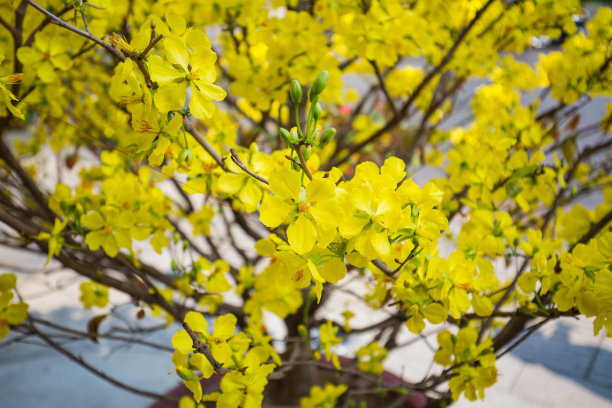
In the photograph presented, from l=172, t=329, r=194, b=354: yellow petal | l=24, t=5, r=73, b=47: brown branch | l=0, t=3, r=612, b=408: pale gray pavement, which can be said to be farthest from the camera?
l=0, t=3, r=612, b=408: pale gray pavement

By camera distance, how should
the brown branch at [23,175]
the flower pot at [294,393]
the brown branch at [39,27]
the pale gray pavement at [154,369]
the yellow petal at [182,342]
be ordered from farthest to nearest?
the pale gray pavement at [154,369], the flower pot at [294,393], the brown branch at [23,175], the brown branch at [39,27], the yellow petal at [182,342]

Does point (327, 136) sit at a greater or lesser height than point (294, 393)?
greater

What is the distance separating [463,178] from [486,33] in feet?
2.39

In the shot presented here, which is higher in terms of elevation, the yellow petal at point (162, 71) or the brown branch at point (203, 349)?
the yellow petal at point (162, 71)

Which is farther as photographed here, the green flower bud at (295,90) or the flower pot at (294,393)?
the flower pot at (294,393)

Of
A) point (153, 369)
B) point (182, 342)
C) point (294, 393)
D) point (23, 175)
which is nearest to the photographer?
point (182, 342)

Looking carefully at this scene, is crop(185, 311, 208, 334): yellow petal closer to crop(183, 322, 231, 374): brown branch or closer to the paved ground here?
crop(183, 322, 231, 374): brown branch

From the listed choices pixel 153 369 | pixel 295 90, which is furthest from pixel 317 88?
pixel 153 369

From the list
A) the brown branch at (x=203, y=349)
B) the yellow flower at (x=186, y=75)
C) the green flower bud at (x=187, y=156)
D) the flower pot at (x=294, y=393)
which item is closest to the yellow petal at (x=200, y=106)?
the yellow flower at (x=186, y=75)

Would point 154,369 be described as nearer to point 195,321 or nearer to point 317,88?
Result: point 195,321

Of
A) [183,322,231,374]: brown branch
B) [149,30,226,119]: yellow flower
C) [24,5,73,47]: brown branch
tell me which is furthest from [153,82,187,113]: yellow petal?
[24,5,73,47]: brown branch

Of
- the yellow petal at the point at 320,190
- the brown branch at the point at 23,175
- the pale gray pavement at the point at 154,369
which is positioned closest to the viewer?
the yellow petal at the point at 320,190

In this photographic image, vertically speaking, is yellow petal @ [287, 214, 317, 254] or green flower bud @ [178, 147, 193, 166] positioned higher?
green flower bud @ [178, 147, 193, 166]

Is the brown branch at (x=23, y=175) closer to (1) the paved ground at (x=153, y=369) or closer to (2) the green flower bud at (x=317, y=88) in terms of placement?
(2) the green flower bud at (x=317, y=88)
